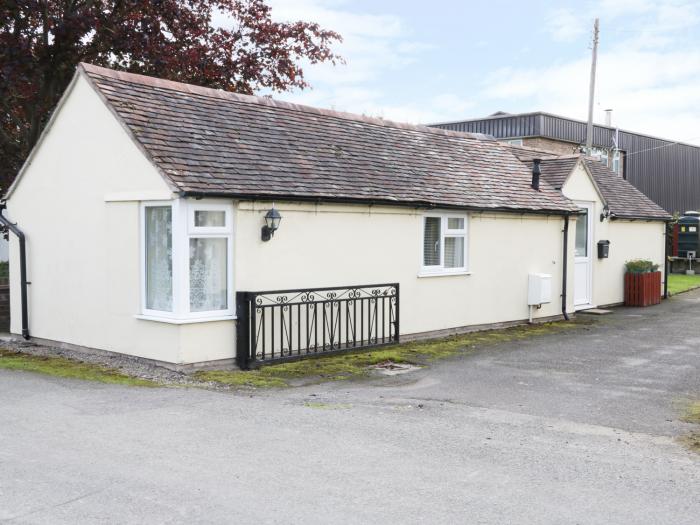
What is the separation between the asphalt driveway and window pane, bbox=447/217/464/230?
4407mm

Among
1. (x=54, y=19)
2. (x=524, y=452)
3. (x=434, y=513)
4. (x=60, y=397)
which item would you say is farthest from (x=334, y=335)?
(x=54, y=19)

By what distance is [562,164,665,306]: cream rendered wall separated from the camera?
62.6 feet

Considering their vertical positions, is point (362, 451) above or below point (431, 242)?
below

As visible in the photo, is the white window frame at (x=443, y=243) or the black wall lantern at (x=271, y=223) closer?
the black wall lantern at (x=271, y=223)

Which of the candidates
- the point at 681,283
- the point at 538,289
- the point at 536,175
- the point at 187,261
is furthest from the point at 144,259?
the point at 681,283

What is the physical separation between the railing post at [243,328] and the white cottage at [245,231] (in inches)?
1.3

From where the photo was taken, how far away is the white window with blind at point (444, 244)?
47.3ft

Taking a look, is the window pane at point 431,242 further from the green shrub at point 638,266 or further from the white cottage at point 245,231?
the green shrub at point 638,266

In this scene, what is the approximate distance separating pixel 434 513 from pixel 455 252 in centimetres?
1014

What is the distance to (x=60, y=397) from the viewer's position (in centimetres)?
898

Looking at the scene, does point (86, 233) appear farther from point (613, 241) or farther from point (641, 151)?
point (641, 151)

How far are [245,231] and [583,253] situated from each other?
36.7 feet

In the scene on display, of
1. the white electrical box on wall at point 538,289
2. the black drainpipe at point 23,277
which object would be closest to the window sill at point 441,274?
the white electrical box on wall at point 538,289

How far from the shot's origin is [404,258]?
1383 cm
